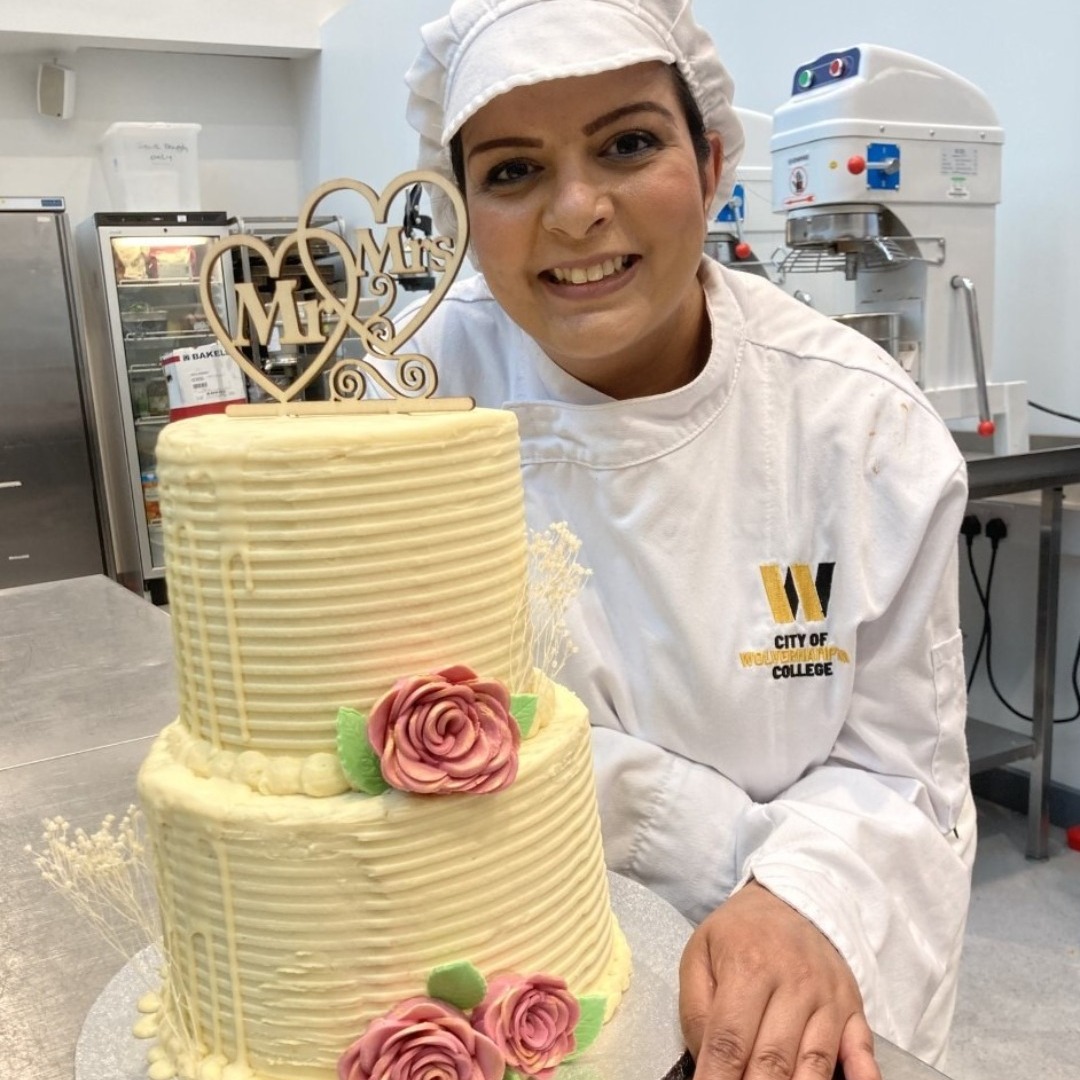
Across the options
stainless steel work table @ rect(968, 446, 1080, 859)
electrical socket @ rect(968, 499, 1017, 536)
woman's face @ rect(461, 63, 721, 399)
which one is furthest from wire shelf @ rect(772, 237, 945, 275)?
woman's face @ rect(461, 63, 721, 399)

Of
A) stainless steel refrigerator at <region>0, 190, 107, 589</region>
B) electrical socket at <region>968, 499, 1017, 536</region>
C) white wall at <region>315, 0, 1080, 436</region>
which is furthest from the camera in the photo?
stainless steel refrigerator at <region>0, 190, 107, 589</region>

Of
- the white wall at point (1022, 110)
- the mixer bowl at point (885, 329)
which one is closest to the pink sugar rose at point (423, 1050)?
the mixer bowl at point (885, 329)

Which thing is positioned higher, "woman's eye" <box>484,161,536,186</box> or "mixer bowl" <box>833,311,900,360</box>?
"woman's eye" <box>484,161,536,186</box>

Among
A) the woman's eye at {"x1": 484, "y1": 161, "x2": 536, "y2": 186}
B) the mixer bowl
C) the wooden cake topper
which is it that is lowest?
the mixer bowl

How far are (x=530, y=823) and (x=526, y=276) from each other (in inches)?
21.3

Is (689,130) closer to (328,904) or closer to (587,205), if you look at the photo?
(587,205)

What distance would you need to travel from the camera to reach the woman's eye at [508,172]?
984 mm

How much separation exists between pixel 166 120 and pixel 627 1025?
6.13 meters

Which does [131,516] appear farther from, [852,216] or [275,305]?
[275,305]

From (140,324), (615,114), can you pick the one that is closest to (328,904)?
(615,114)

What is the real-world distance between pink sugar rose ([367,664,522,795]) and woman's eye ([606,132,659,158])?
0.56 meters

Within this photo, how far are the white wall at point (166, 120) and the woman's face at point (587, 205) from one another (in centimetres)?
533

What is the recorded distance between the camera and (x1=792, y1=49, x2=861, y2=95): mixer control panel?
2.20 meters

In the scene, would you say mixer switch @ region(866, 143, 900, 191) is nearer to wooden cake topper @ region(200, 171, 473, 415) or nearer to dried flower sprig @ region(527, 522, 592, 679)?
dried flower sprig @ region(527, 522, 592, 679)
